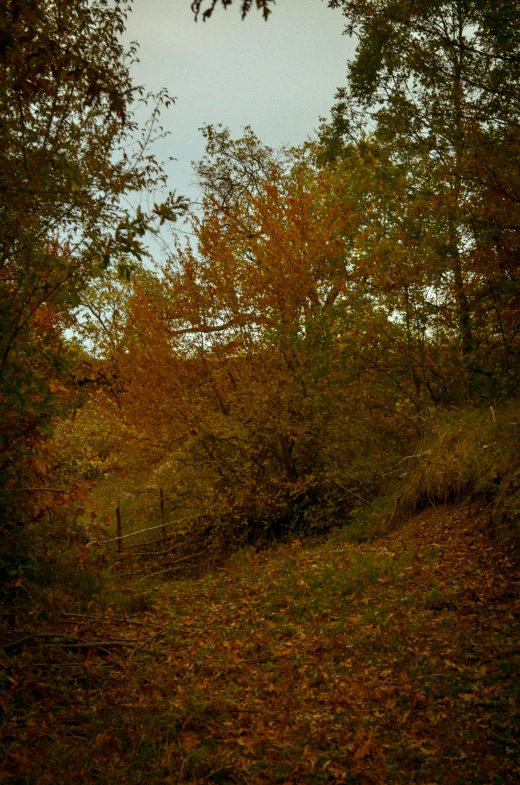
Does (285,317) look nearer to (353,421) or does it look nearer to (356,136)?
(353,421)

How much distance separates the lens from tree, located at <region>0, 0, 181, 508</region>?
482 cm

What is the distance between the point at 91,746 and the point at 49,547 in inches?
108

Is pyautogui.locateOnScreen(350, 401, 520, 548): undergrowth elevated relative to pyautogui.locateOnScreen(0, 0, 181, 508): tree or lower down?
lower down

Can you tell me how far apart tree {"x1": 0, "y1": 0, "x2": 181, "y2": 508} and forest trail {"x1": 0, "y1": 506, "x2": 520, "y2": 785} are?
6.15ft

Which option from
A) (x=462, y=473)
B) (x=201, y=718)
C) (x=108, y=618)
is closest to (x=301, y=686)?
(x=201, y=718)

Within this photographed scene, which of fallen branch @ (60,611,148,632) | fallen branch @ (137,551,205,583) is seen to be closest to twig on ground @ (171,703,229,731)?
fallen branch @ (60,611,148,632)

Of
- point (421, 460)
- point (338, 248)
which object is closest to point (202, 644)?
point (421, 460)

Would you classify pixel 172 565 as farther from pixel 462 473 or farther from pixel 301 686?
pixel 301 686

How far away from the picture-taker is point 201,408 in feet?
35.7

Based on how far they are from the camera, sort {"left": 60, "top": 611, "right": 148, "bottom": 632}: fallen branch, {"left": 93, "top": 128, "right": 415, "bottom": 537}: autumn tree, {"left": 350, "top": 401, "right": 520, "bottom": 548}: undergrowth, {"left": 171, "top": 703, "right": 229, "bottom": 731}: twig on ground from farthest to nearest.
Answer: {"left": 93, "top": 128, "right": 415, "bottom": 537}: autumn tree → {"left": 350, "top": 401, "right": 520, "bottom": 548}: undergrowth → {"left": 60, "top": 611, "right": 148, "bottom": 632}: fallen branch → {"left": 171, "top": 703, "right": 229, "bottom": 731}: twig on ground

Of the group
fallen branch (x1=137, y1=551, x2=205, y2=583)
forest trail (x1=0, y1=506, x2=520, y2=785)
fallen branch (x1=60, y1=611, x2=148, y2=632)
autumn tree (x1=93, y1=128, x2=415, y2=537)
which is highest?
autumn tree (x1=93, y1=128, x2=415, y2=537)

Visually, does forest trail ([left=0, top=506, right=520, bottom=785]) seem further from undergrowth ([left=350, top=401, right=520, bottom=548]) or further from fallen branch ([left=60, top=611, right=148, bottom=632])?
undergrowth ([left=350, top=401, right=520, bottom=548])

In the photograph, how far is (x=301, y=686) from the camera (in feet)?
17.5

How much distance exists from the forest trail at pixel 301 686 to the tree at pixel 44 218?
1.87 meters
